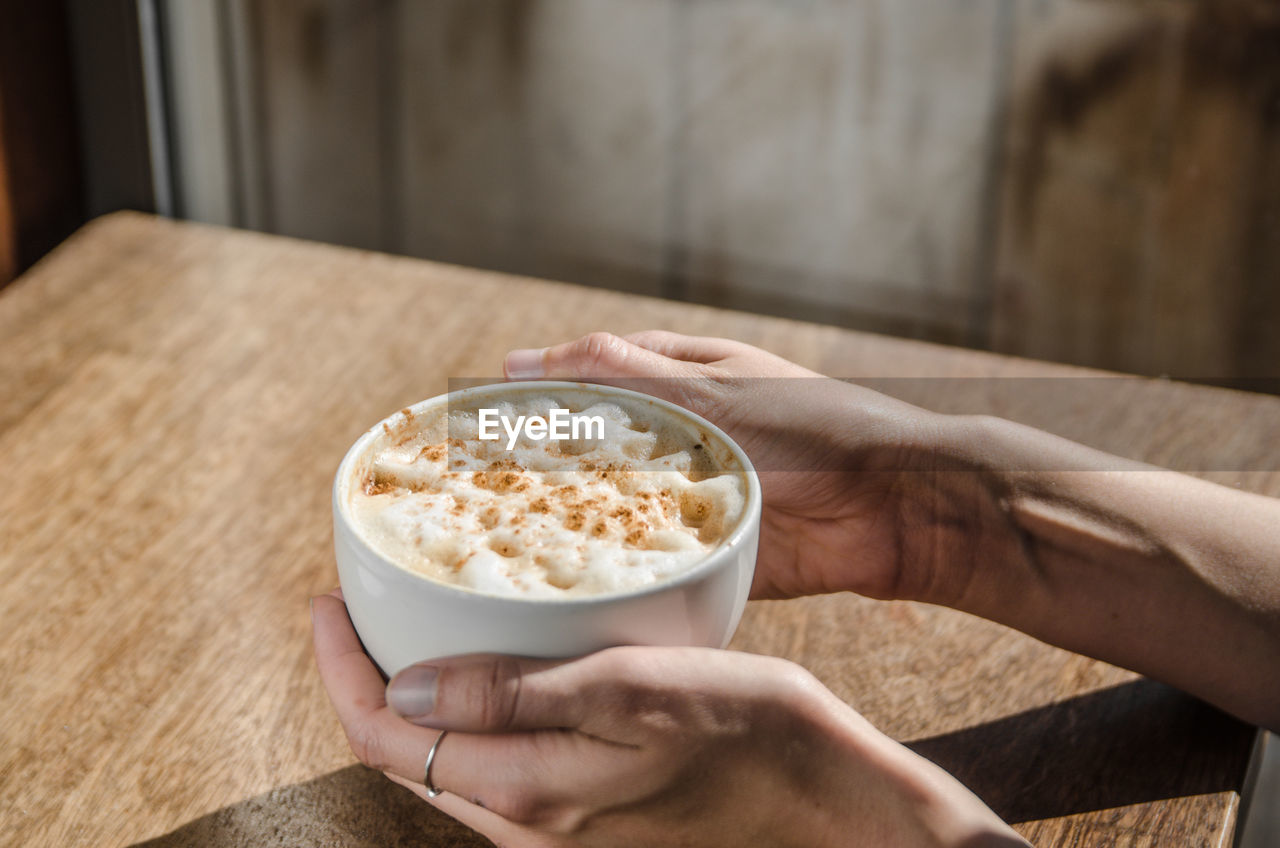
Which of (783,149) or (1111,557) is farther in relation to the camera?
(783,149)

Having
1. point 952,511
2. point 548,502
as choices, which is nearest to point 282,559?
Answer: point 548,502

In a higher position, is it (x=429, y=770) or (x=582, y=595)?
(x=582, y=595)

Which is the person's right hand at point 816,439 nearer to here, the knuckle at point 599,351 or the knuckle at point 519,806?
the knuckle at point 599,351

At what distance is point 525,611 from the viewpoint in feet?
1.77

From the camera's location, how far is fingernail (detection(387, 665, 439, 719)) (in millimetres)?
583

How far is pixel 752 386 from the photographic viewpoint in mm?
891

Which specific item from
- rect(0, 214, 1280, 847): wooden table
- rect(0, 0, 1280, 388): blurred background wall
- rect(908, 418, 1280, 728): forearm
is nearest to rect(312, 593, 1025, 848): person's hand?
rect(0, 214, 1280, 847): wooden table

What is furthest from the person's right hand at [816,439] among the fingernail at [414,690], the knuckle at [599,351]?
the fingernail at [414,690]

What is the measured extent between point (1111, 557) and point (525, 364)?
18.7 inches

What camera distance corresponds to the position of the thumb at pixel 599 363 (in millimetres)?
874

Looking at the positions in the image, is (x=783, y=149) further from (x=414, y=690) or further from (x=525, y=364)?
(x=414, y=690)

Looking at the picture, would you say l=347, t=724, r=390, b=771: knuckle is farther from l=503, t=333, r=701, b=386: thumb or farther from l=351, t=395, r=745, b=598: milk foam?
l=503, t=333, r=701, b=386: thumb

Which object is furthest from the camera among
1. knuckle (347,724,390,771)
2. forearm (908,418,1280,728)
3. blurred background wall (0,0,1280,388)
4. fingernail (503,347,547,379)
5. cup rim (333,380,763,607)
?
blurred background wall (0,0,1280,388)

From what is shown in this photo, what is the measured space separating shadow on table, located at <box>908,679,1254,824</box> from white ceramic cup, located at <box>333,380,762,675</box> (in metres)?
0.24
